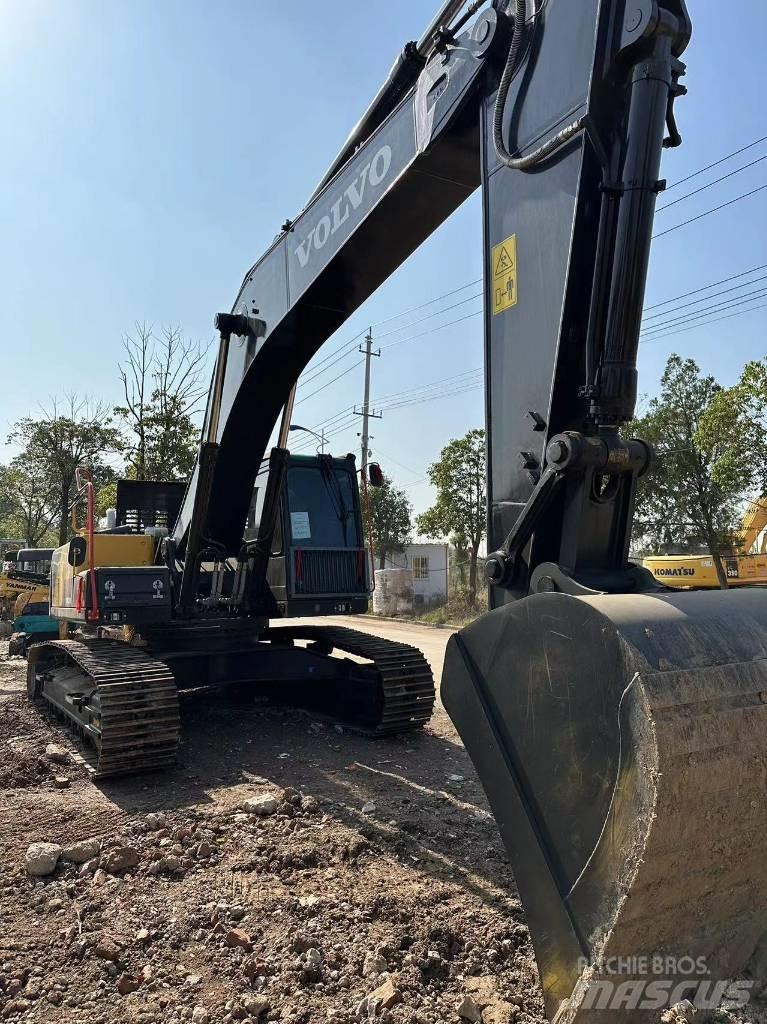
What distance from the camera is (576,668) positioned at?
2.38 meters

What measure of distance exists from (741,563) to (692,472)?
3562 millimetres

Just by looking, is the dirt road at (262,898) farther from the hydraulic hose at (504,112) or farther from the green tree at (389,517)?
the green tree at (389,517)

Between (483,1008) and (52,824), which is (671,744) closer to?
(483,1008)

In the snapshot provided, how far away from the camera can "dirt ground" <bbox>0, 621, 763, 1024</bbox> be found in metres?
2.83

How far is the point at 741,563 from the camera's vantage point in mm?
18453

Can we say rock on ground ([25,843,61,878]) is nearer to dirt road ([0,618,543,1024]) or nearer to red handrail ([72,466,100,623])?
dirt road ([0,618,543,1024])

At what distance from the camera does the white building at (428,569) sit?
28969 mm

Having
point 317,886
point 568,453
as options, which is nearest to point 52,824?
point 317,886

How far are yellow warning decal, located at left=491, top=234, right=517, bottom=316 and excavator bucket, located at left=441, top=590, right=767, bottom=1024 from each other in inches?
52.2

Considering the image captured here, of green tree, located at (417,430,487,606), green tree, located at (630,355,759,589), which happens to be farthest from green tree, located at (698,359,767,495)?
green tree, located at (417,430,487,606)

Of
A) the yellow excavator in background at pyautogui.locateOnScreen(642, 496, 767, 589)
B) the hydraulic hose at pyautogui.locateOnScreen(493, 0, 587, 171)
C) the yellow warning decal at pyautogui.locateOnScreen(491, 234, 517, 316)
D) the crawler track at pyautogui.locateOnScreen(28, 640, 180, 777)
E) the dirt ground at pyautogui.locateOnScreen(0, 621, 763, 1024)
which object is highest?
the hydraulic hose at pyautogui.locateOnScreen(493, 0, 587, 171)

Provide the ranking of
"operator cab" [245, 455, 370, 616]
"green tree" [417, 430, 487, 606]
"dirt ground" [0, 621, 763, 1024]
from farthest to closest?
"green tree" [417, 430, 487, 606]
"operator cab" [245, 455, 370, 616]
"dirt ground" [0, 621, 763, 1024]

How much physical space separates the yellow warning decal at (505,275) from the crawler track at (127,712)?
12.9 ft

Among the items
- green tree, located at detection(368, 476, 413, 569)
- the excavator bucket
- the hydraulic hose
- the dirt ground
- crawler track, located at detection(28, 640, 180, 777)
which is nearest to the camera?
the excavator bucket
